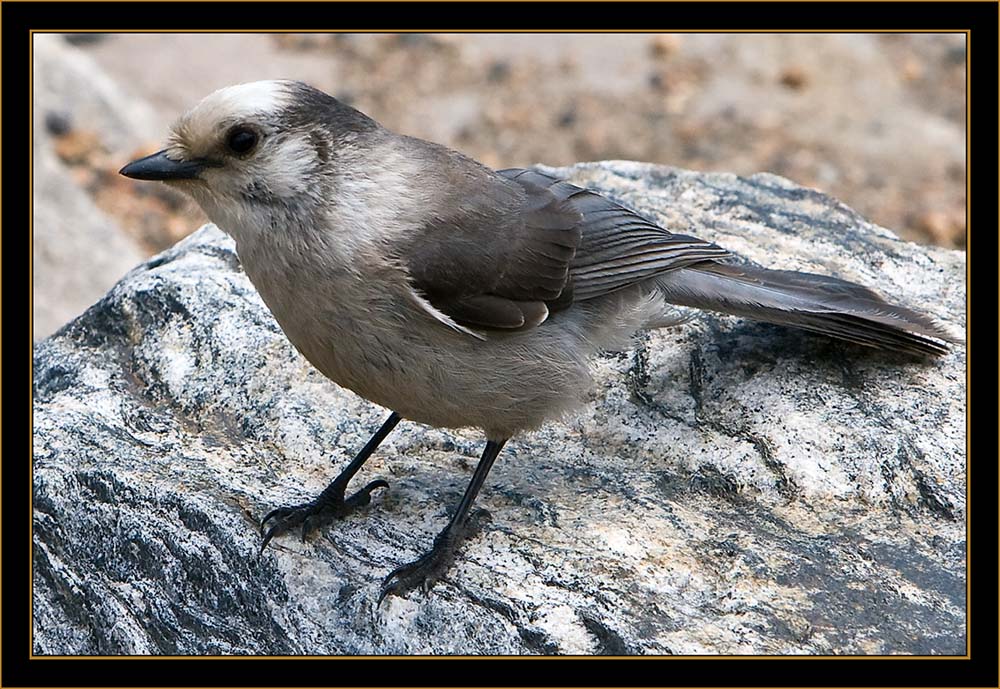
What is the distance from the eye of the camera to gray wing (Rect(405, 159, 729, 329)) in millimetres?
4328

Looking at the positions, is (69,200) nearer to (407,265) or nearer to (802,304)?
(407,265)

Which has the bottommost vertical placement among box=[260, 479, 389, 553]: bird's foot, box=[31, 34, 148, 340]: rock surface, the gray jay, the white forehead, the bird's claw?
the bird's claw

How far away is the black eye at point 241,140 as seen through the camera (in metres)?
4.11

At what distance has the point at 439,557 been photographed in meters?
4.27

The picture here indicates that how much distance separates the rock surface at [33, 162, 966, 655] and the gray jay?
8.9 inches

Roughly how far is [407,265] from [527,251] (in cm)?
59

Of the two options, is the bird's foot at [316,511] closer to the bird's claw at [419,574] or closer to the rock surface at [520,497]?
the rock surface at [520,497]

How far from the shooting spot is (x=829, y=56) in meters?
11.2

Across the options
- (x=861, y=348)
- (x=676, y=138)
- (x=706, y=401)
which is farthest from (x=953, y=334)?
(x=676, y=138)

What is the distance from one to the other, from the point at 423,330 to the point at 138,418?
160cm

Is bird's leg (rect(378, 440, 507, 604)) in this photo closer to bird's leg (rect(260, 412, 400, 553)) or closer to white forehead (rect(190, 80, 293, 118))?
bird's leg (rect(260, 412, 400, 553))

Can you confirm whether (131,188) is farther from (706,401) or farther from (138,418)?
(706,401)

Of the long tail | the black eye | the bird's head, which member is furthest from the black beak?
the long tail

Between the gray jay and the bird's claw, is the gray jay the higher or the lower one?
the higher one
